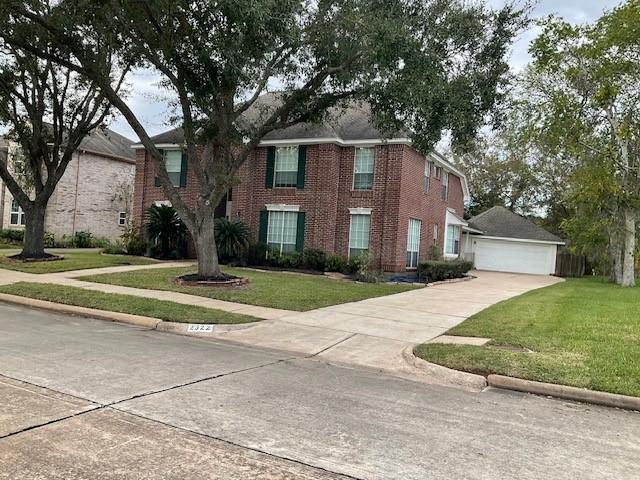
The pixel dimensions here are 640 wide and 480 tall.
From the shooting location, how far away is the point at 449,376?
6.82m

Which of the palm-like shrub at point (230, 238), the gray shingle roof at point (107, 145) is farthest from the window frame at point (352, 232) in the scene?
the gray shingle roof at point (107, 145)

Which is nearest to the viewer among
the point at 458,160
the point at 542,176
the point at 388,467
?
the point at 388,467

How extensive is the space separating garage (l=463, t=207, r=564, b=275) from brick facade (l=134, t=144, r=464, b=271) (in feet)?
44.3

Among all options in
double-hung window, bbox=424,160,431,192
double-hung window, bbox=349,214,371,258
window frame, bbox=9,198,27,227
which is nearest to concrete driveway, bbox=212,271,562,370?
double-hung window, bbox=349,214,371,258

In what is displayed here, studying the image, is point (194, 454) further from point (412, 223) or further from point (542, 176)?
point (542, 176)

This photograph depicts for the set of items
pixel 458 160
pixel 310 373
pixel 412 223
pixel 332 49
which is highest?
pixel 458 160

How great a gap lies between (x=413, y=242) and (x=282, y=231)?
18.9 feet

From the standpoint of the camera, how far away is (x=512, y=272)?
3500 cm

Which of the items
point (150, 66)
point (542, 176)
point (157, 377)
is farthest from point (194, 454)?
point (542, 176)

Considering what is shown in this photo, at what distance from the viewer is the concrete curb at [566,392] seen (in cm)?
587

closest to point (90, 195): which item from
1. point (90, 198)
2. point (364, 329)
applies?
point (90, 198)

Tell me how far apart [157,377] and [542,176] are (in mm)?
43237

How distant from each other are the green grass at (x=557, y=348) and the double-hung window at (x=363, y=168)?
968 cm

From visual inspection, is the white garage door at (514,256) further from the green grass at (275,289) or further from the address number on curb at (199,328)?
the address number on curb at (199,328)
